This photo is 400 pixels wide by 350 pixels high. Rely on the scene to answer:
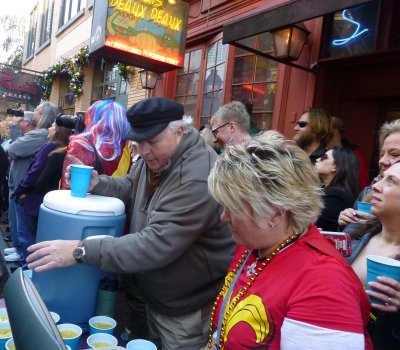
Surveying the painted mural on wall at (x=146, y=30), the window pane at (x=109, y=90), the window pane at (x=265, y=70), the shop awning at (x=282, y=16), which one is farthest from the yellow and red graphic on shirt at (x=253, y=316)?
the window pane at (x=109, y=90)

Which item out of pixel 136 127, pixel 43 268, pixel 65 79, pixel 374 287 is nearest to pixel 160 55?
pixel 136 127

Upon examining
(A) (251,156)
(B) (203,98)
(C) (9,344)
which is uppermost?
(B) (203,98)

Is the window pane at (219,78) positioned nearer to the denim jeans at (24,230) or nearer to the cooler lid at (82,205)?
the denim jeans at (24,230)

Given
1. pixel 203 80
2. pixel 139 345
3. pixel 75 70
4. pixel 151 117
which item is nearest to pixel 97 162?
pixel 151 117

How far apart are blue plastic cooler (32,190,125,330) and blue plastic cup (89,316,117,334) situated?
0.10m

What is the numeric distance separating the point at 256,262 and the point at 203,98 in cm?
520

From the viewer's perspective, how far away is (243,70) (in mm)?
5332

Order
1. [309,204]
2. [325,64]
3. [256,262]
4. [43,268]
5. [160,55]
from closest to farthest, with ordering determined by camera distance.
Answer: [309,204] < [256,262] < [43,268] < [325,64] < [160,55]

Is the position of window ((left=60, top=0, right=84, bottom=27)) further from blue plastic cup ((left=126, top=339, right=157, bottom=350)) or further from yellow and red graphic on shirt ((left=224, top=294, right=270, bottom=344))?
yellow and red graphic on shirt ((left=224, top=294, right=270, bottom=344))

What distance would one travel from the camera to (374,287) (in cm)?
127

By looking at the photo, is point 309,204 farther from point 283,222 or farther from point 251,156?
point 251,156

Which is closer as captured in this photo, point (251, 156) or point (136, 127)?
point (251, 156)

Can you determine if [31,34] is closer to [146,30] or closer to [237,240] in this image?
[146,30]

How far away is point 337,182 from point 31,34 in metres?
19.3
